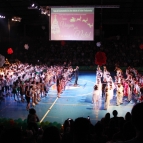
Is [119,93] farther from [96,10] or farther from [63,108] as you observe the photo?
[96,10]

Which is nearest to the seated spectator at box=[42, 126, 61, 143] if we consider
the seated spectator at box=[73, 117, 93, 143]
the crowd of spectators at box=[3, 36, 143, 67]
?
the seated spectator at box=[73, 117, 93, 143]

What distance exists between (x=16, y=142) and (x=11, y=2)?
2225 cm

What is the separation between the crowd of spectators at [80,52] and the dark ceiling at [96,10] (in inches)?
133

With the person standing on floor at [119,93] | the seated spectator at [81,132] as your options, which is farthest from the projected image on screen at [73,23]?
the seated spectator at [81,132]

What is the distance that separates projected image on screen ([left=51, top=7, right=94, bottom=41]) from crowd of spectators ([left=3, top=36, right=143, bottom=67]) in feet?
46.7

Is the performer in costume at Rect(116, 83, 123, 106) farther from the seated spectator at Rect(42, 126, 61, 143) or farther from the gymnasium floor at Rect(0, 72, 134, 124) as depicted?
the seated spectator at Rect(42, 126, 61, 143)

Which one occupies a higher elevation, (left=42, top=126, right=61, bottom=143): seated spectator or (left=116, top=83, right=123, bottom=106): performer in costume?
(left=42, top=126, right=61, bottom=143): seated spectator

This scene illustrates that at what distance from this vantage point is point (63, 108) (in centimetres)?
1268

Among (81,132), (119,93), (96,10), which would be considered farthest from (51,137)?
(96,10)

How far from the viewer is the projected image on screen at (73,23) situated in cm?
1622

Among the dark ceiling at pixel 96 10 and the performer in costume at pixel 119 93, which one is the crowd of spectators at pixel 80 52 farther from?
the performer in costume at pixel 119 93

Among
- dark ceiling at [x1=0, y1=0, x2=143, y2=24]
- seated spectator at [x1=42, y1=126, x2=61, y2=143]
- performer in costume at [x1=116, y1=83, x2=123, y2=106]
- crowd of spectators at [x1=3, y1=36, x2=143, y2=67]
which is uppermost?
dark ceiling at [x1=0, y1=0, x2=143, y2=24]

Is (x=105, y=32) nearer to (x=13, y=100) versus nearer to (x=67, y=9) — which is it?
(x=67, y=9)

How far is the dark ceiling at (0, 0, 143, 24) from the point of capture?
21484 mm
